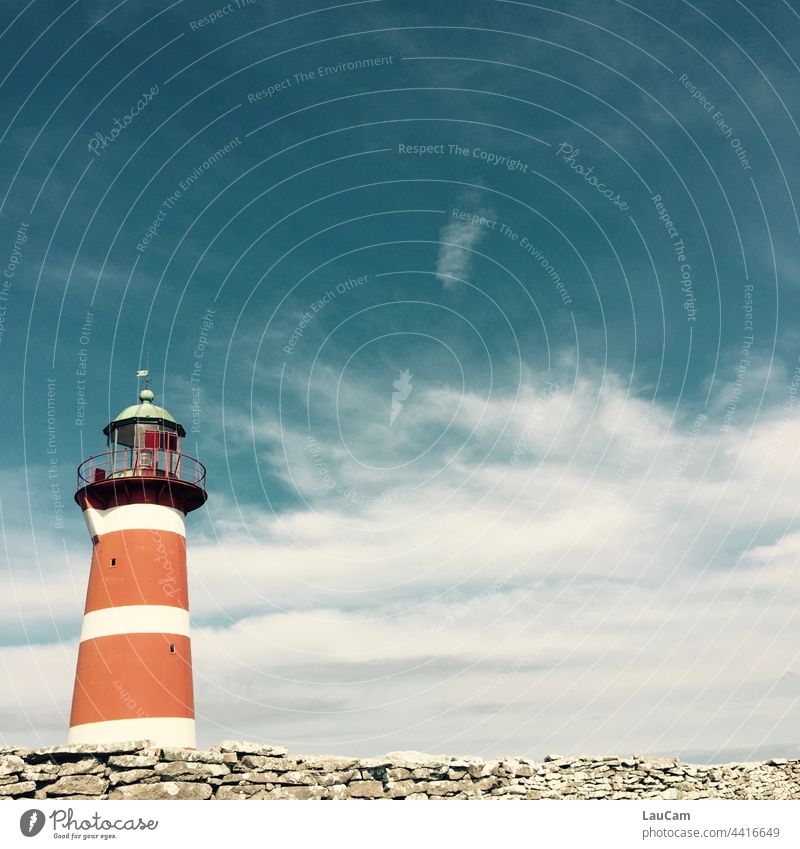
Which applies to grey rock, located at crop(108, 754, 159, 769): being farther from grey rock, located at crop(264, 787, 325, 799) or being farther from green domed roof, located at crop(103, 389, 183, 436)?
green domed roof, located at crop(103, 389, 183, 436)

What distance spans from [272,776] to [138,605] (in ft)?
33.7

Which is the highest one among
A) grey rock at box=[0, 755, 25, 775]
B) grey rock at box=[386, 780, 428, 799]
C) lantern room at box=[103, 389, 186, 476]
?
lantern room at box=[103, 389, 186, 476]

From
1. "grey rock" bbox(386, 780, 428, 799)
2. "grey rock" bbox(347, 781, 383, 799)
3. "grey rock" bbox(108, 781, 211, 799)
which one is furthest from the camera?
"grey rock" bbox(386, 780, 428, 799)

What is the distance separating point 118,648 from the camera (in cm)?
2345

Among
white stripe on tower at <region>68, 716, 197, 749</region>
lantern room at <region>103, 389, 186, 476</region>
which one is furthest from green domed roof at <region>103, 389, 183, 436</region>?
white stripe on tower at <region>68, 716, 197, 749</region>

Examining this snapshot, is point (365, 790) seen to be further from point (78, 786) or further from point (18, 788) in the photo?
point (18, 788)

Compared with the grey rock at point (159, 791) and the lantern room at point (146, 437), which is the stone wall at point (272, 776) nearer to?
the grey rock at point (159, 791)

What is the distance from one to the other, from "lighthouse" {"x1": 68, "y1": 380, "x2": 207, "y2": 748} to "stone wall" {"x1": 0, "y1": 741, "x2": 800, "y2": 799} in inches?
319

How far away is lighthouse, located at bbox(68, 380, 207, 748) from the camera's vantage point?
23094mm

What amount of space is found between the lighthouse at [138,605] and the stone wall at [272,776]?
26.6 feet
